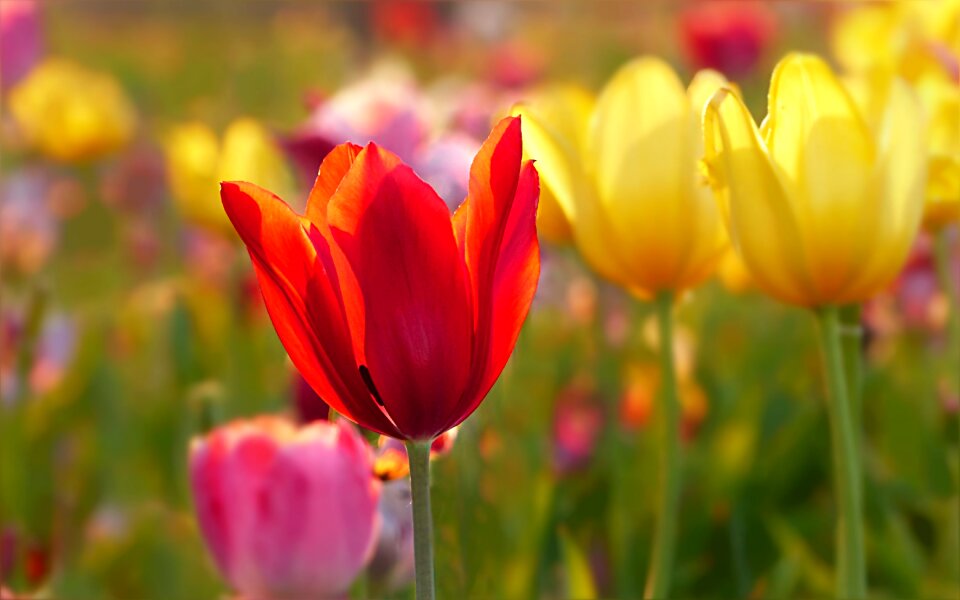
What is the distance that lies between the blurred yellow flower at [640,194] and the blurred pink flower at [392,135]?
0.07 m

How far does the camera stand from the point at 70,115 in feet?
5.61

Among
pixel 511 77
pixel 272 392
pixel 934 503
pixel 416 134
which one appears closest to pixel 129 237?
pixel 272 392

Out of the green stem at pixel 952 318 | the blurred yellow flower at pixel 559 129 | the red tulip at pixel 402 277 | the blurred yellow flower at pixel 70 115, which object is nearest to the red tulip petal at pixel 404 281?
the red tulip at pixel 402 277

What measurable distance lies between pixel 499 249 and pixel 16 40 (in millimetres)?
1132

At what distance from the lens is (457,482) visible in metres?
0.55

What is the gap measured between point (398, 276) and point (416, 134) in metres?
0.48

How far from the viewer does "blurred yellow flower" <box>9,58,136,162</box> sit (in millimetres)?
1632

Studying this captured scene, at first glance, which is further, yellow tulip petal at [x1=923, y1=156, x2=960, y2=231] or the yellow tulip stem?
the yellow tulip stem

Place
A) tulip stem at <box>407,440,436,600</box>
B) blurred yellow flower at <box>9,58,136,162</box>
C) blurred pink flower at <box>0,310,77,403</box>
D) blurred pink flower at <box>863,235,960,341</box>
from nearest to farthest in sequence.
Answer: tulip stem at <box>407,440,436,600</box>
blurred pink flower at <box>863,235,960,341</box>
blurred pink flower at <box>0,310,77,403</box>
blurred yellow flower at <box>9,58,136,162</box>

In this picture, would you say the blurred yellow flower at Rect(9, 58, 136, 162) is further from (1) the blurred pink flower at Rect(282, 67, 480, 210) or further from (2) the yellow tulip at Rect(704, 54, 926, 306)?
(2) the yellow tulip at Rect(704, 54, 926, 306)

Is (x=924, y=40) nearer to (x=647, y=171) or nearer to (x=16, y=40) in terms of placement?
(x=647, y=171)

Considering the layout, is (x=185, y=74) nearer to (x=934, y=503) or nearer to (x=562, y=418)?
(x=562, y=418)

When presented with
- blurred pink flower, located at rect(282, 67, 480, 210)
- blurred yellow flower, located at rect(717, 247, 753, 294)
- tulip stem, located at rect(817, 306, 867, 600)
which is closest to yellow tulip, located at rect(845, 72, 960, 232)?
tulip stem, located at rect(817, 306, 867, 600)

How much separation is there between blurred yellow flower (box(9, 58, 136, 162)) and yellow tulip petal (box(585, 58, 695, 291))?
115 cm
